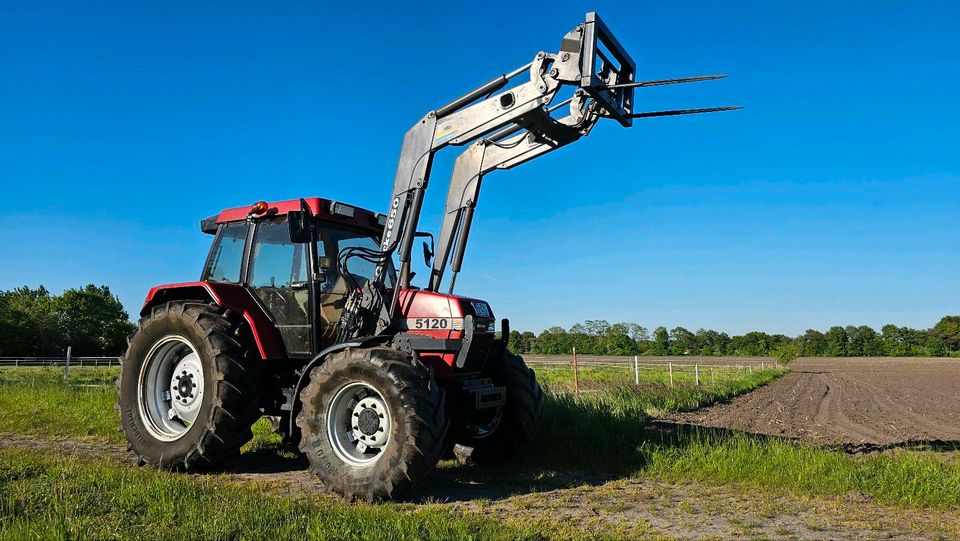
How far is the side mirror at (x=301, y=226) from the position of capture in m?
6.02

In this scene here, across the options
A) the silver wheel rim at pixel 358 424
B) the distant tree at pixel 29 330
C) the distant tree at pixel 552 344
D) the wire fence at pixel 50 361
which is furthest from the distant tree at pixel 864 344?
the silver wheel rim at pixel 358 424

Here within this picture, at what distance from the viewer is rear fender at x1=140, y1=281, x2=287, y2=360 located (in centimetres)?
646

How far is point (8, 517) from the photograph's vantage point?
13.7 feet

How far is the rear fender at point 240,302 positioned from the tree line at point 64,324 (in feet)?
182

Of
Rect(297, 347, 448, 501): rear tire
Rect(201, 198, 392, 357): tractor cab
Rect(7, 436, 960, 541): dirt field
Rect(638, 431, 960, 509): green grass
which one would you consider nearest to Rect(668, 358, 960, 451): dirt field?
Rect(638, 431, 960, 509): green grass

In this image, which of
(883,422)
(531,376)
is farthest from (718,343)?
(531,376)

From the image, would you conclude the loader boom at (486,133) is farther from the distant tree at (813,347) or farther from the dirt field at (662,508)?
the distant tree at (813,347)

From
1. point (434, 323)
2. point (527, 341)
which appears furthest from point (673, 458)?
point (527, 341)

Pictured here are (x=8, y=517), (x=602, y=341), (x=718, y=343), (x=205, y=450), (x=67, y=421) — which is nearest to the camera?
(x=8, y=517)

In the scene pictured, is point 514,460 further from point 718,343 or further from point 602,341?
point 718,343

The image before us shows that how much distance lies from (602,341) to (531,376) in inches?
3397

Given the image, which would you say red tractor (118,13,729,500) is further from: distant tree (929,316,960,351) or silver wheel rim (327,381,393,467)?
distant tree (929,316,960,351)

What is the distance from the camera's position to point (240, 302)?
668 centimetres

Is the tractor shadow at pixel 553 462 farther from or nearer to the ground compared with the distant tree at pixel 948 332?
nearer to the ground
